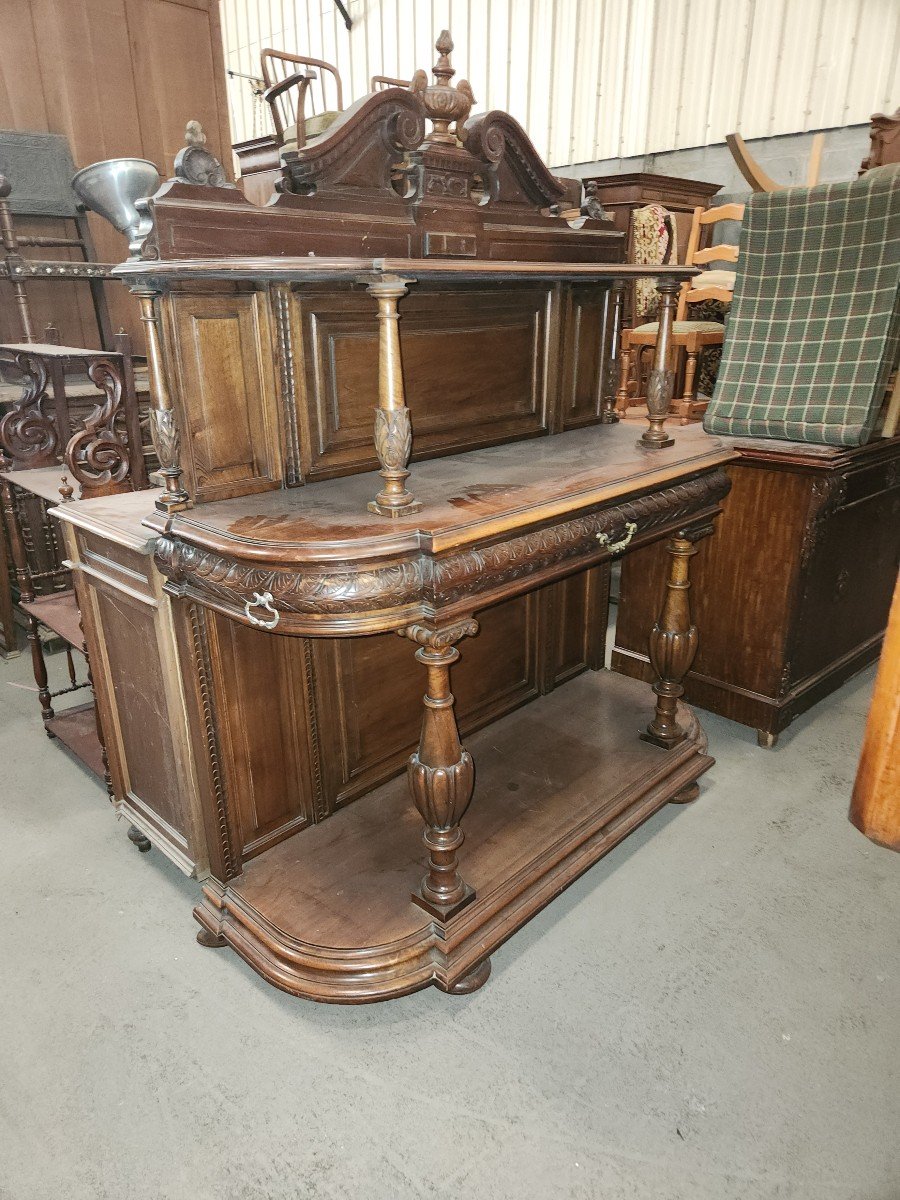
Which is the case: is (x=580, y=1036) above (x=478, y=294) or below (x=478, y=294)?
A: below

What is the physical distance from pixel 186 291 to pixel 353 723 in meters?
1.34

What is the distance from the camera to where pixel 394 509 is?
1730 millimetres

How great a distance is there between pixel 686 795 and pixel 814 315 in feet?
5.88

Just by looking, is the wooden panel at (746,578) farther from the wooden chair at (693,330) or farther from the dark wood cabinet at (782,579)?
the wooden chair at (693,330)

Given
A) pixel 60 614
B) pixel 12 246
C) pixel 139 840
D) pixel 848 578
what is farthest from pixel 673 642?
pixel 12 246

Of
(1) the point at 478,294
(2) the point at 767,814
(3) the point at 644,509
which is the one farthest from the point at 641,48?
(2) the point at 767,814

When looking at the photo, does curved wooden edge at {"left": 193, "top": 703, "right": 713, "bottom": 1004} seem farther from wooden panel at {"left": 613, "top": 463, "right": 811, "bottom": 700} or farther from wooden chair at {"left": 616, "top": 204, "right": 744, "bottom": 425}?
wooden chair at {"left": 616, "top": 204, "right": 744, "bottom": 425}

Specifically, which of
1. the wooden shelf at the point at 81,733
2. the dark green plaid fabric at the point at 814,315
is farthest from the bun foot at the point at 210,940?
the dark green plaid fabric at the point at 814,315

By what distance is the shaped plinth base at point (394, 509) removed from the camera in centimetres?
173

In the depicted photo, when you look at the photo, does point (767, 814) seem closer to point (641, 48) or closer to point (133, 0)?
point (641, 48)

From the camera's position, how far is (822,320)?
9.36 ft

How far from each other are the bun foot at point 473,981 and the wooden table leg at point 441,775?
6.3 inches

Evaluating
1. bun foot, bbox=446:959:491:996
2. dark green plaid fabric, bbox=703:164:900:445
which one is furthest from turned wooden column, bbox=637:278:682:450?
bun foot, bbox=446:959:491:996

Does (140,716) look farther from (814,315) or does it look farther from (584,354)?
(814,315)
